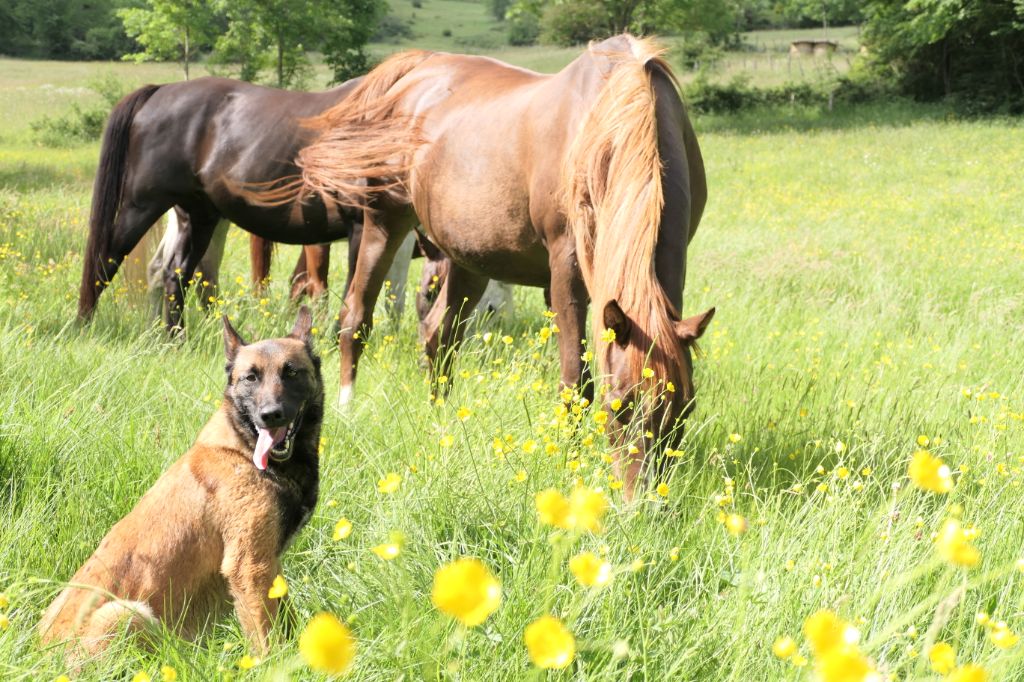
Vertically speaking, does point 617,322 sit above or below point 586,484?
above

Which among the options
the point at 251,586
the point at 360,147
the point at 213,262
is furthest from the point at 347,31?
the point at 251,586

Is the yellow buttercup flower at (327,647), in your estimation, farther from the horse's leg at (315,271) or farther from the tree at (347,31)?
the tree at (347,31)

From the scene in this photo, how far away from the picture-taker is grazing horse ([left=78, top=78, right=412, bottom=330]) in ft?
20.5

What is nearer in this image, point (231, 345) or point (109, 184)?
point (231, 345)

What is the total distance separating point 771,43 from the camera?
62.5 m

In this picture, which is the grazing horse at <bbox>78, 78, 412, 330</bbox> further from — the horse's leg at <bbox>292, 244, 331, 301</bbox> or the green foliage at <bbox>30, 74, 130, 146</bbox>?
the green foliage at <bbox>30, 74, 130, 146</bbox>

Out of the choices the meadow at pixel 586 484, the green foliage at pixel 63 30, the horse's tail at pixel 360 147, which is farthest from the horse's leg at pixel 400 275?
the green foliage at pixel 63 30

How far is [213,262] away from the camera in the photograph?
7039 millimetres

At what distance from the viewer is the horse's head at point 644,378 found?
2.89 meters

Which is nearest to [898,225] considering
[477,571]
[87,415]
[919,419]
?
[919,419]

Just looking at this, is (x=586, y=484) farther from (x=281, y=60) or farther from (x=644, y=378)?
(x=281, y=60)

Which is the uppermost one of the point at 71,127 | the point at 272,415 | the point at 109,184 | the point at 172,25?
the point at 272,415

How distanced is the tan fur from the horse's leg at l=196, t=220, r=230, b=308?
4396mm

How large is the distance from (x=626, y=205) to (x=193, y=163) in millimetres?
4111
